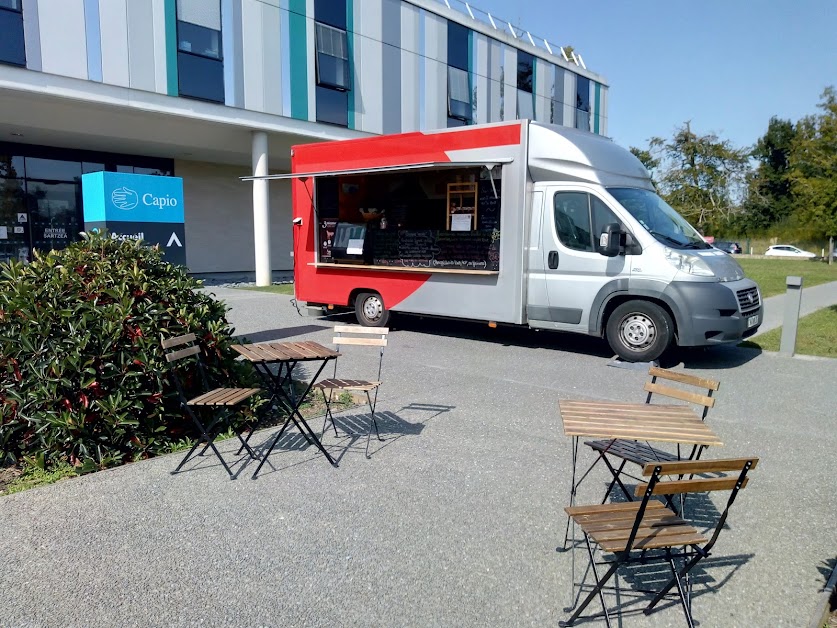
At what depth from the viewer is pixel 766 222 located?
193 ft

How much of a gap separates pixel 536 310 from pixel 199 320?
5.07m

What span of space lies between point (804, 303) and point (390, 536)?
1575cm

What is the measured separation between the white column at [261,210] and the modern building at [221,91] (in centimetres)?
4

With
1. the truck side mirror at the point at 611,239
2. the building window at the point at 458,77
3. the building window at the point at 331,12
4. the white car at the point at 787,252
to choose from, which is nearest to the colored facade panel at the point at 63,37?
the building window at the point at 331,12

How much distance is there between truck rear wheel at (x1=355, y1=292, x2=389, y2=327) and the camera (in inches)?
425

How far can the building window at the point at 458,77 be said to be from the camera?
22047 millimetres

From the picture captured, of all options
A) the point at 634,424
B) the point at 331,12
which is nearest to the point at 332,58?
the point at 331,12

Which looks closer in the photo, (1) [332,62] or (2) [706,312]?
(2) [706,312]

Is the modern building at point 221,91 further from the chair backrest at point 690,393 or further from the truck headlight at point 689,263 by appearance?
the chair backrest at point 690,393

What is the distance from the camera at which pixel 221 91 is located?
661 inches

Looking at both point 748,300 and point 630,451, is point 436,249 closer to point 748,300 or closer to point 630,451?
point 748,300

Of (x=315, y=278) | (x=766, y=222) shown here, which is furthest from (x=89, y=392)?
(x=766, y=222)

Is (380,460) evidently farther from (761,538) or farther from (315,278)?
(315,278)

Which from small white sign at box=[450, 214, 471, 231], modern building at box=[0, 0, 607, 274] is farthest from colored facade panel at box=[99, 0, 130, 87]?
small white sign at box=[450, 214, 471, 231]
